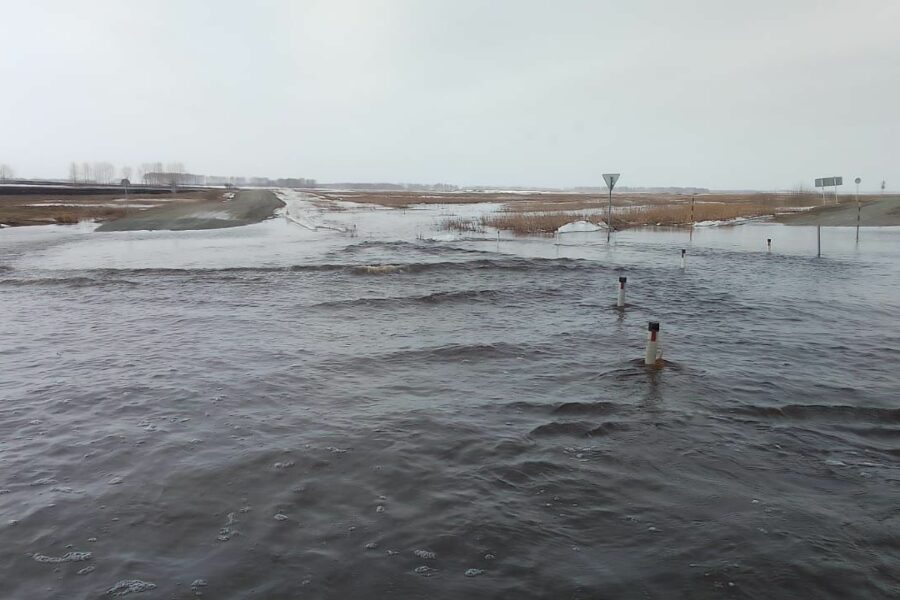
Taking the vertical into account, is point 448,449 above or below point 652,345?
below

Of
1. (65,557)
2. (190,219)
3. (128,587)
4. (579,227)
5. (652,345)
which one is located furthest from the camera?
(190,219)

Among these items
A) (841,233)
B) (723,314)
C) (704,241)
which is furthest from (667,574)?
(841,233)

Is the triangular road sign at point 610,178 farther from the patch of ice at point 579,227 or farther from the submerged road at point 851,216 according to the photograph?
the submerged road at point 851,216

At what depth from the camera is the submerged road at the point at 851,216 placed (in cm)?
4459

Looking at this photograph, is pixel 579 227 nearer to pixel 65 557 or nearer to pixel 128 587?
pixel 65 557

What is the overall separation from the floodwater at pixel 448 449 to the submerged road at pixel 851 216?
3347 cm

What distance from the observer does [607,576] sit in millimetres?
5098

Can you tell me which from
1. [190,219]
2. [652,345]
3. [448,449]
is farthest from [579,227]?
[448,449]

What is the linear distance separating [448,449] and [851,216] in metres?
51.0

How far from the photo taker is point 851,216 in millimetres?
45938

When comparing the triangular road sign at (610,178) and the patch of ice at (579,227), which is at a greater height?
the triangular road sign at (610,178)

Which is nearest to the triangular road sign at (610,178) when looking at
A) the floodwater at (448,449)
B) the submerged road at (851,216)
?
the floodwater at (448,449)

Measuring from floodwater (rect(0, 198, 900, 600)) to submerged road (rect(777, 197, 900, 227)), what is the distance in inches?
1318

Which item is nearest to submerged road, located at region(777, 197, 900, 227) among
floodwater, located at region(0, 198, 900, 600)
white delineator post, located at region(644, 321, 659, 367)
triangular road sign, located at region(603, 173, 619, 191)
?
triangular road sign, located at region(603, 173, 619, 191)
